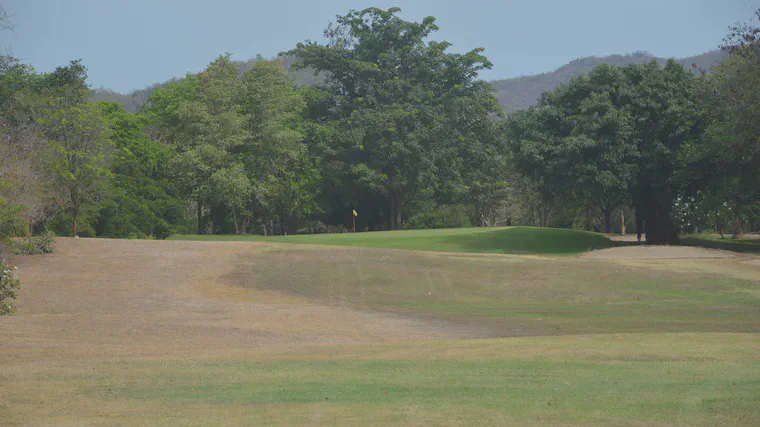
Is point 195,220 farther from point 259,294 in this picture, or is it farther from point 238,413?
point 238,413

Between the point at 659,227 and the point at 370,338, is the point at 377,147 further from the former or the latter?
the point at 370,338

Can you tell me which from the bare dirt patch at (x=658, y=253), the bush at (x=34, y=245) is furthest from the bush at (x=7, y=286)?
the bare dirt patch at (x=658, y=253)

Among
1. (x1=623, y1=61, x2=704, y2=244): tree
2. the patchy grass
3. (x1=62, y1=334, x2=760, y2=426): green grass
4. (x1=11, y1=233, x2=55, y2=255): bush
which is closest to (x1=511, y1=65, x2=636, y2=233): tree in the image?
(x1=623, y1=61, x2=704, y2=244): tree

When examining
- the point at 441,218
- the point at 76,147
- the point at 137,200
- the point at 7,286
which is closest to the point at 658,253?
the point at 7,286

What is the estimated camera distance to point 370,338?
52.5 feet

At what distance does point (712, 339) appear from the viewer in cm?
1352

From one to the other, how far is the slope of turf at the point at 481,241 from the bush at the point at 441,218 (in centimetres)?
2232

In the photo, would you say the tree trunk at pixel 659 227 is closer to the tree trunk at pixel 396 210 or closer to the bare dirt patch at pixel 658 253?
the bare dirt patch at pixel 658 253

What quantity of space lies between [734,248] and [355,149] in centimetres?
3251

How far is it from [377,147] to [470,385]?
53.2 meters

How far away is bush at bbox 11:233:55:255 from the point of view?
86.7ft

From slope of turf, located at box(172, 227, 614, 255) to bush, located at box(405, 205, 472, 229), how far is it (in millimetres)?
22320

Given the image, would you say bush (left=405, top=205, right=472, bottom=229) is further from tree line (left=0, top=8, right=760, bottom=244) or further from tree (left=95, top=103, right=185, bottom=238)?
A: tree (left=95, top=103, right=185, bottom=238)

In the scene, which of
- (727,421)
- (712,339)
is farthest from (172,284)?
(727,421)
